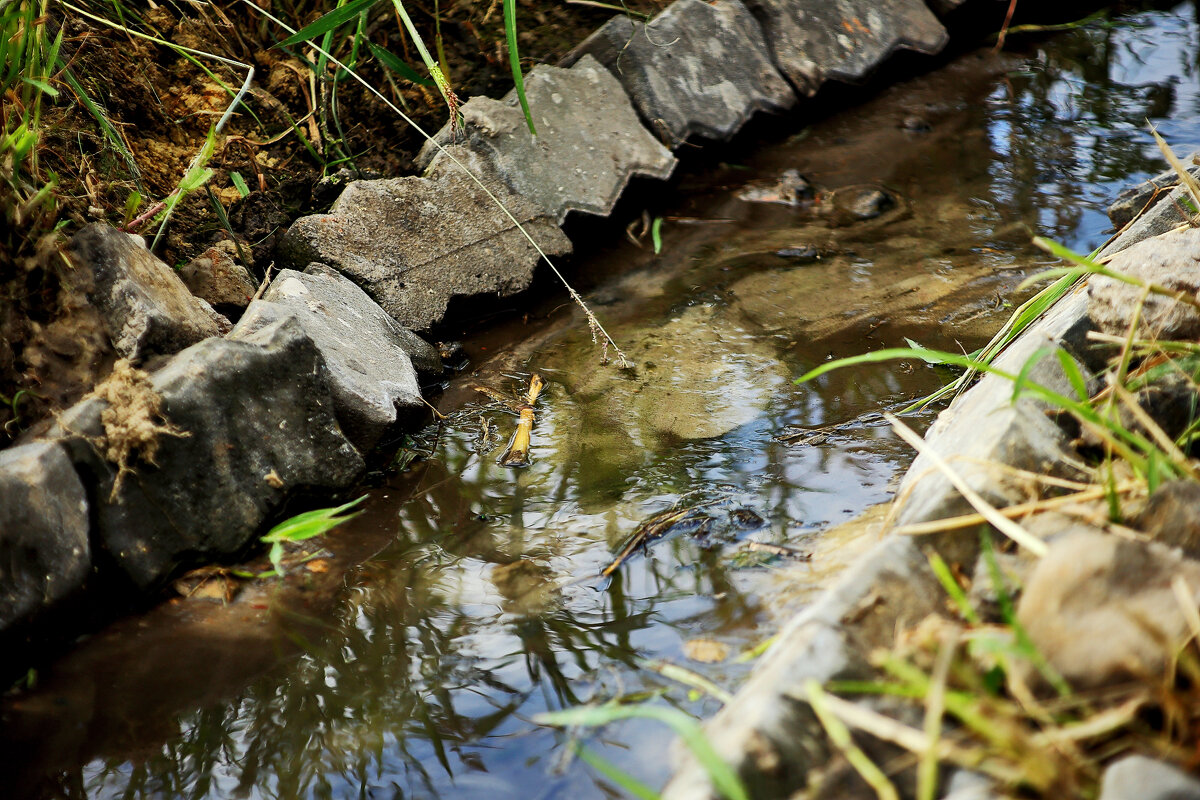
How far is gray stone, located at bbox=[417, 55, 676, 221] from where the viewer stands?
3.18 m

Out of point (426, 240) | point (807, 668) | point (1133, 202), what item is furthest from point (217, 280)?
point (1133, 202)

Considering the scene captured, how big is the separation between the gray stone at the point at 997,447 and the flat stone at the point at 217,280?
190cm

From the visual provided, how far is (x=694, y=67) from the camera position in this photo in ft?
12.6

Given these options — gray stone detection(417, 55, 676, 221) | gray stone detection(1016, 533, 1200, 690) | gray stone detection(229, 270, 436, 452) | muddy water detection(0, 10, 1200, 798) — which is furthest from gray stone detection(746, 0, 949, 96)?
gray stone detection(1016, 533, 1200, 690)

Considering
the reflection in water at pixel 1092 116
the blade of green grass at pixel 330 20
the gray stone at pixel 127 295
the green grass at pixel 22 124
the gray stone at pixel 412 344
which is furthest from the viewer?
the reflection in water at pixel 1092 116

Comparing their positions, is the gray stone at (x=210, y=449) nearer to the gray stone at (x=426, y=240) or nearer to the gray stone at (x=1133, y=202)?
the gray stone at (x=426, y=240)

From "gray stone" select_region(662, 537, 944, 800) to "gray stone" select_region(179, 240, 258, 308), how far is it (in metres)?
1.84

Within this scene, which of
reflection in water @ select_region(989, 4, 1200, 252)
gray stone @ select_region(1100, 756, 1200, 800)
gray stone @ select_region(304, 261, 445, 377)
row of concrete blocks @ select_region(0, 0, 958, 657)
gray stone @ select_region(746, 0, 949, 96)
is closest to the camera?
gray stone @ select_region(1100, 756, 1200, 800)

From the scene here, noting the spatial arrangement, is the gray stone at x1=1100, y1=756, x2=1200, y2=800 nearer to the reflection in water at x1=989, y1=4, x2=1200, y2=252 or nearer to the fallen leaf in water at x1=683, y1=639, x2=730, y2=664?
the fallen leaf in water at x1=683, y1=639, x2=730, y2=664

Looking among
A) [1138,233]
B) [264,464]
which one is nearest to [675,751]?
[264,464]

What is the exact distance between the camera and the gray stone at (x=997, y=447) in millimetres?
1477

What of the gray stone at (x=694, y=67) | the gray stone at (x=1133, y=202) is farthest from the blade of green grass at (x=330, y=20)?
the gray stone at (x=1133, y=202)

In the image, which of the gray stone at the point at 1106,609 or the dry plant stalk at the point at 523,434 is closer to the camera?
the gray stone at the point at 1106,609

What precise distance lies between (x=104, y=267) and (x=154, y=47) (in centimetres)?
133
